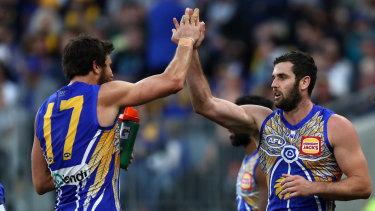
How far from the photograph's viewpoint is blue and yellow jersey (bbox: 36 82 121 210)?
19.3 feet

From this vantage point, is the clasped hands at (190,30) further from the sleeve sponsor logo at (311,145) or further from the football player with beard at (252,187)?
the football player with beard at (252,187)

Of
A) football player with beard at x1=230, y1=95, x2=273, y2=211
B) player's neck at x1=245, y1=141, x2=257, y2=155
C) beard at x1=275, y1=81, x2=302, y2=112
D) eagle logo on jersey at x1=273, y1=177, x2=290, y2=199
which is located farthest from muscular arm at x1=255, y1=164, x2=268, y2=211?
beard at x1=275, y1=81, x2=302, y2=112

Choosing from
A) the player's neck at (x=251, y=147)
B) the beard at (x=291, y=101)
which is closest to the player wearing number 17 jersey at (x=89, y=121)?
the beard at (x=291, y=101)

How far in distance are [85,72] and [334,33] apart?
958 centimetres

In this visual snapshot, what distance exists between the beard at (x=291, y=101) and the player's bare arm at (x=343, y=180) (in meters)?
0.44

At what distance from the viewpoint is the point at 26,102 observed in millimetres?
13859

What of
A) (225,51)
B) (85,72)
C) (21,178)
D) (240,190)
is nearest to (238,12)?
(225,51)

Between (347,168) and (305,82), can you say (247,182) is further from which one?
(347,168)

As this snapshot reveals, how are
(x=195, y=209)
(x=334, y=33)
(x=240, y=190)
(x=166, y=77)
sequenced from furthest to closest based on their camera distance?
(x=334, y=33) → (x=195, y=209) → (x=240, y=190) → (x=166, y=77)

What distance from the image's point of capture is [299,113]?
6.56 meters

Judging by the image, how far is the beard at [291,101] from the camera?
6.49 m

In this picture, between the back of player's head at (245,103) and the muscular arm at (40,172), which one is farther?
the back of player's head at (245,103)

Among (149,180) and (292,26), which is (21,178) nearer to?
(149,180)

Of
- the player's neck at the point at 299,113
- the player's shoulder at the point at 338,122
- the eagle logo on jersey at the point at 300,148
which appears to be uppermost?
the player's neck at the point at 299,113
